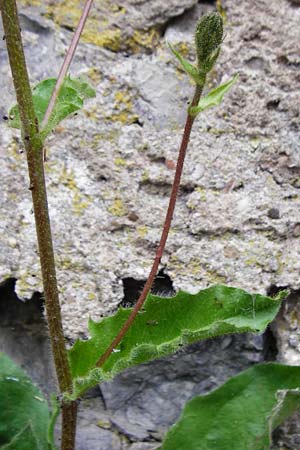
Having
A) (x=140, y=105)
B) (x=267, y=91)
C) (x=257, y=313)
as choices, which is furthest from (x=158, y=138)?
(x=257, y=313)

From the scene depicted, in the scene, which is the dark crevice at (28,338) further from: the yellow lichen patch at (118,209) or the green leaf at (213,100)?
the green leaf at (213,100)

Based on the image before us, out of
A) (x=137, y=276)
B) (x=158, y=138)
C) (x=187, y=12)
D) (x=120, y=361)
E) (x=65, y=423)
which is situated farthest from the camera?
(x=187, y=12)

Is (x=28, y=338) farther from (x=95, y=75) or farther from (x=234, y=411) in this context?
(x=95, y=75)

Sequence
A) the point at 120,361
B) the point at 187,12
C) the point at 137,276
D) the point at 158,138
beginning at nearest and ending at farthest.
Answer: the point at 120,361 < the point at 137,276 < the point at 158,138 < the point at 187,12

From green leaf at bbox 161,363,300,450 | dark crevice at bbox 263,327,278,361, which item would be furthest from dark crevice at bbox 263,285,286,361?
green leaf at bbox 161,363,300,450

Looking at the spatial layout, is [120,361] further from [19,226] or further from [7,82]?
[7,82]

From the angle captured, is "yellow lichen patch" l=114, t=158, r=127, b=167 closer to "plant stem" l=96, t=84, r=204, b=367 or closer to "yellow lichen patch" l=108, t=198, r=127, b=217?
"yellow lichen patch" l=108, t=198, r=127, b=217

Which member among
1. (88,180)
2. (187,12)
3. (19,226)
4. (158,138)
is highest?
(187,12)
